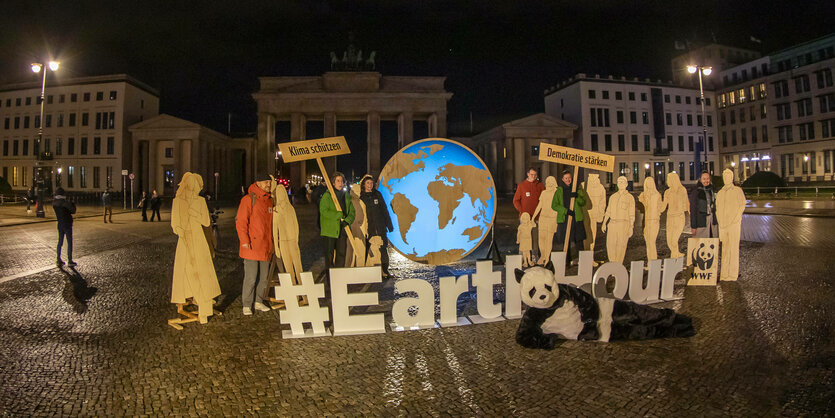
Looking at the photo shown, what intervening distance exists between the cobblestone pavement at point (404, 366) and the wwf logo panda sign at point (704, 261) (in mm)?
608

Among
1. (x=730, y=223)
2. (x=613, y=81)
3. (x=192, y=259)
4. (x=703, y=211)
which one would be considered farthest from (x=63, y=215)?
(x=613, y=81)

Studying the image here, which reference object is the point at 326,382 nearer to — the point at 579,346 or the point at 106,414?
the point at 106,414

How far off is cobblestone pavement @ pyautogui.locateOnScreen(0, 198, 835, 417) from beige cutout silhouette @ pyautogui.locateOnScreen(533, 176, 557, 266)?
321 cm

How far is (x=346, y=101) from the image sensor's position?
179 feet

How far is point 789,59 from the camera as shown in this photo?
65875 mm

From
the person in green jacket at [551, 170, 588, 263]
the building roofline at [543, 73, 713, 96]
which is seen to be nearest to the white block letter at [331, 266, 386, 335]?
the person in green jacket at [551, 170, 588, 263]

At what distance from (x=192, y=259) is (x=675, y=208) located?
30.4 feet

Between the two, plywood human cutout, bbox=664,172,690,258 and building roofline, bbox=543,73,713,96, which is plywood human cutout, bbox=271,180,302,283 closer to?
plywood human cutout, bbox=664,172,690,258

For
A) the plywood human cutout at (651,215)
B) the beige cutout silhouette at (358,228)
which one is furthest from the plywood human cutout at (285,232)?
the plywood human cutout at (651,215)

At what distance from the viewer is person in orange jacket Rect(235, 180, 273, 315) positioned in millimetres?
6516

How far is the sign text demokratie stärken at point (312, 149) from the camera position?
746 cm

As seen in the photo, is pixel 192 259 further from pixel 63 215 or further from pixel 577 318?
pixel 63 215

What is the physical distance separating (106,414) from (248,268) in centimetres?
308

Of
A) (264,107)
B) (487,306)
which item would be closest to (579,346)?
(487,306)
